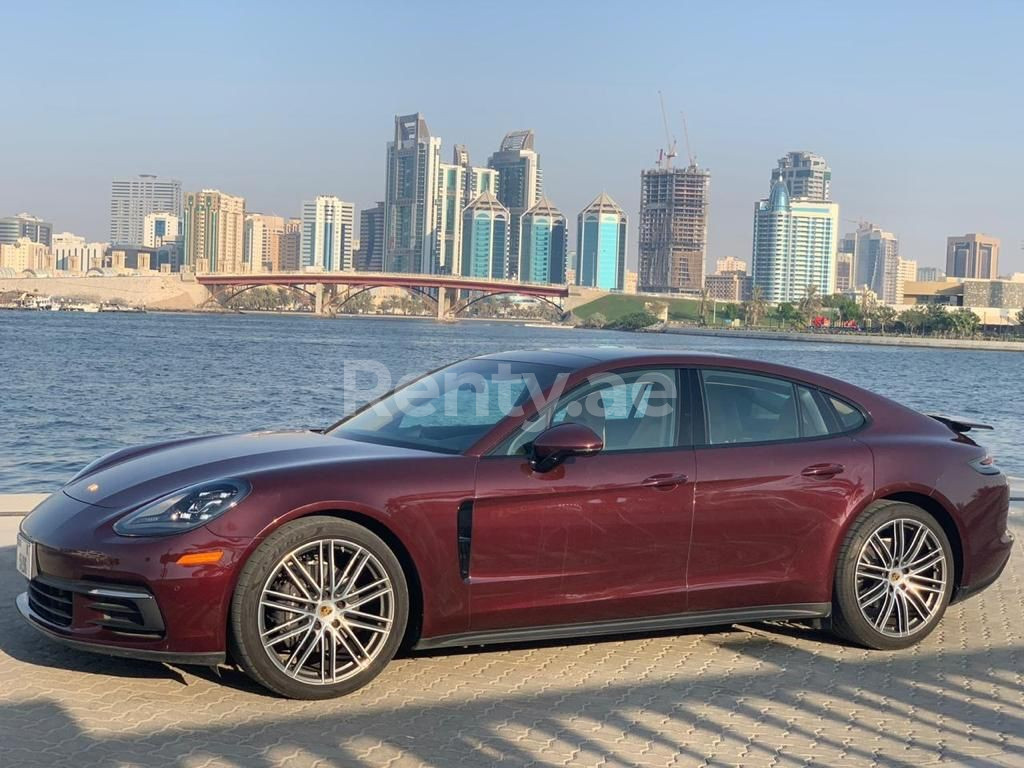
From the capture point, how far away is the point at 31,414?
27.5 m

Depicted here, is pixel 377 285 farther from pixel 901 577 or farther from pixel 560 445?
pixel 560 445

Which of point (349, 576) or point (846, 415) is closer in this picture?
point (349, 576)

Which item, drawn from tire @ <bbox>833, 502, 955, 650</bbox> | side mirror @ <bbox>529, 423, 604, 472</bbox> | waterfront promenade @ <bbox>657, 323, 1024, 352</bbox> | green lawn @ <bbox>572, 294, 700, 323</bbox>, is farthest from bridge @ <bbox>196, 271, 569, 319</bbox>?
side mirror @ <bbox>529, 423, 604, 472</bbox>

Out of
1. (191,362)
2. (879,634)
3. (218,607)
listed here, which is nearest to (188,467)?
(218,607)

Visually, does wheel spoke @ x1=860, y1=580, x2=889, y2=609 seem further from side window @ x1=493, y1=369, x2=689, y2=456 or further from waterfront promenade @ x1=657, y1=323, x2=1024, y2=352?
waterfront promenade @ x1=657, y1=323, x2=1024, y2=352

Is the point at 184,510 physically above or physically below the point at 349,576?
above

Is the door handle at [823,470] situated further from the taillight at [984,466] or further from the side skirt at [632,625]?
the taillight at [984,466]

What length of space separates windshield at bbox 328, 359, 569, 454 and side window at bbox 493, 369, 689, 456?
3.9 inches

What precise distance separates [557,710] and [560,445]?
1051 mm

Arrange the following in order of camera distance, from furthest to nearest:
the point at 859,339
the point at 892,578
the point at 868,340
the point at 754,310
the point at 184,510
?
the point at 754,310 < the point at 859,339 < the point at 868,340 < the point at 892,578 < the point at 184,510

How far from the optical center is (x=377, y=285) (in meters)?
119

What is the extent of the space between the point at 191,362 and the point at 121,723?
50010 mm

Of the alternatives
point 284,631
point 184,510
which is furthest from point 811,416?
point 184,510

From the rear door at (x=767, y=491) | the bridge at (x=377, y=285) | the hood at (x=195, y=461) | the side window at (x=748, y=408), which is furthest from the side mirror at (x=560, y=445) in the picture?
the bridge at (x=377, y=285)
